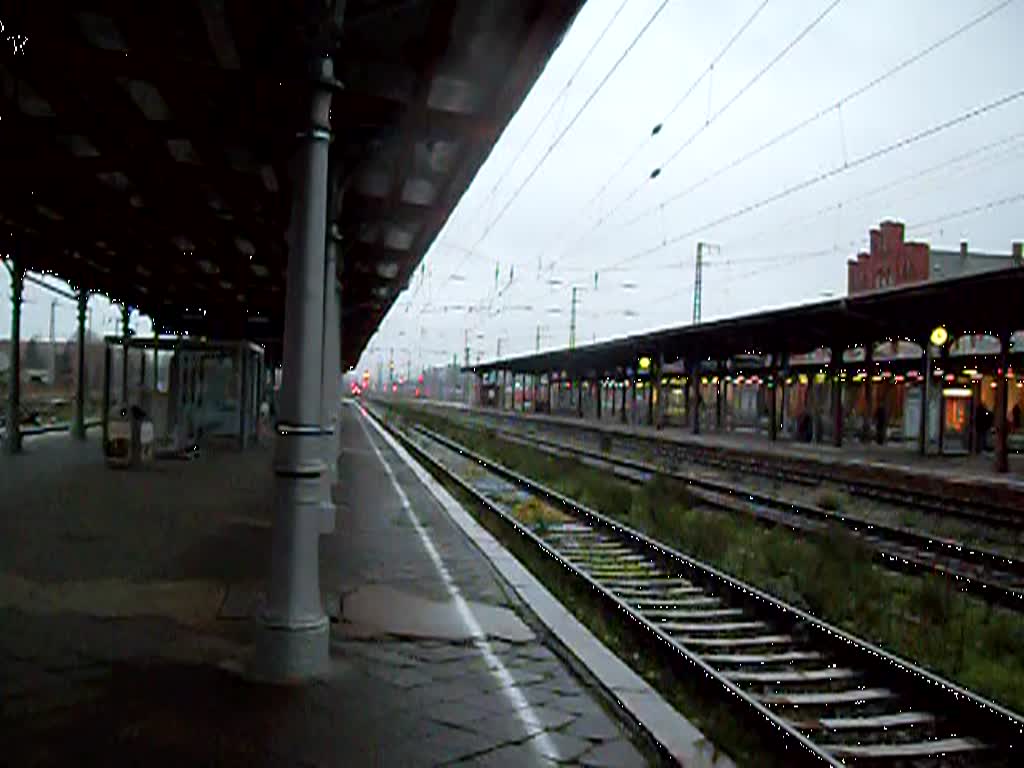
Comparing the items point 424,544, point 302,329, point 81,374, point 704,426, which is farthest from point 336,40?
point 704,426

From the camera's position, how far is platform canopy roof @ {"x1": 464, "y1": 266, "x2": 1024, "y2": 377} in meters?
21.5

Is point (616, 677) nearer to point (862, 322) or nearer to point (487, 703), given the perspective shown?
point (487, 703)

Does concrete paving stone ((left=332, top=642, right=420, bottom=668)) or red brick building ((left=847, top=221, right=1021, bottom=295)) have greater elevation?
red brick building ((left=847, top=221, right=1021, bottom=295))

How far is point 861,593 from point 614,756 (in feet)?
16.4

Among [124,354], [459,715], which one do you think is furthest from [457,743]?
[124,354]

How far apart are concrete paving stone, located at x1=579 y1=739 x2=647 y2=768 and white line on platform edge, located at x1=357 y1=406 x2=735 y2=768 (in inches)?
5.7

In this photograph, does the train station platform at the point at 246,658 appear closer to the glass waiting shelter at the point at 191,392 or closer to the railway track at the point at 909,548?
the railway track at the point at 909,548

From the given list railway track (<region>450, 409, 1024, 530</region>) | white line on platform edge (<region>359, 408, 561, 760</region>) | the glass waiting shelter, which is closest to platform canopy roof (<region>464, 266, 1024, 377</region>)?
railway track (<region>450, 409, 1024, 530</region>)

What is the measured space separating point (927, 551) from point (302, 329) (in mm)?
8978

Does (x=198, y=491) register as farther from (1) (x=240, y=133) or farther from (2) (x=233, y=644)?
(2) (x=233, y=644)

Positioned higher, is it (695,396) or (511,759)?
(695,396)

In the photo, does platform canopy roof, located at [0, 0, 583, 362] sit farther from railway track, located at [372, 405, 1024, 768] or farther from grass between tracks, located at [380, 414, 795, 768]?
railway track, located at [372, 405, 1024, 768]

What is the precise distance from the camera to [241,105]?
8148 mm

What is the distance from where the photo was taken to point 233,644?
20.5ft
